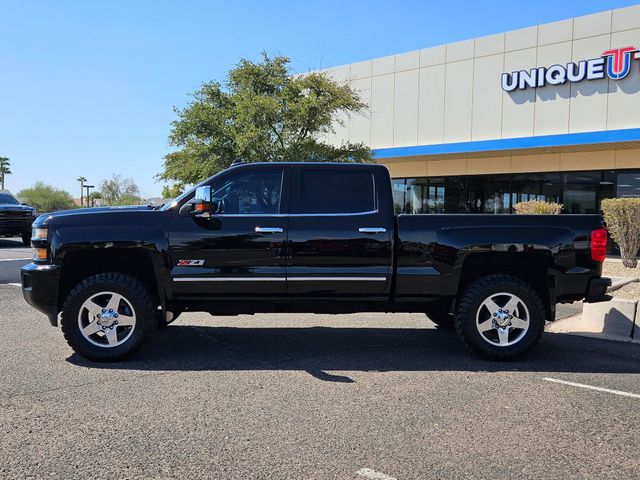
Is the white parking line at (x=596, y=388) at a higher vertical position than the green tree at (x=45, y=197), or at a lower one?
lower

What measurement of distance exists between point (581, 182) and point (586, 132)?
2092mm

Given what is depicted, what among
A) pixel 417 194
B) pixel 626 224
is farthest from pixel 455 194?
pixel 626 224

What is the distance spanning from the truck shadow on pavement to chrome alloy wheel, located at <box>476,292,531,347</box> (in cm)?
25

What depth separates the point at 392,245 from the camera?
5781 millimetres

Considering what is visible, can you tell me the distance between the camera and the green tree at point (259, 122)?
66.5ft

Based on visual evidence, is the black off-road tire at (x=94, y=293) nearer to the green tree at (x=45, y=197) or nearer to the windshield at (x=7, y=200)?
the windshield at (x=7, y=200)

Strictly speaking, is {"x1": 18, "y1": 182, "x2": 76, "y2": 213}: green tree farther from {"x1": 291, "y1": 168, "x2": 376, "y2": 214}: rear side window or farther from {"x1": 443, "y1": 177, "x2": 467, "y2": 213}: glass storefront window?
{"x1": 291, "y1": 168, "x2": 376, "y2": 214}: rear side window

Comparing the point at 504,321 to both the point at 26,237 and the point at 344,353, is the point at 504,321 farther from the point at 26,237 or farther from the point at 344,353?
the point at 26,237

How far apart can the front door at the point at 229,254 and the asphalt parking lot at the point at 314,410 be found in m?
0.76

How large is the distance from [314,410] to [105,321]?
8.16 feet

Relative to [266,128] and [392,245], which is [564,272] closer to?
[392,245]

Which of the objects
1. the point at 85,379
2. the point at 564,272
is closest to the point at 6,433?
the point at 85,379

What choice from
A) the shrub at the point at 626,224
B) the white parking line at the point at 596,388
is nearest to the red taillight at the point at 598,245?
the white parking line at the point at 596,388

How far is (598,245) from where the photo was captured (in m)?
5.80
